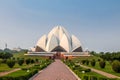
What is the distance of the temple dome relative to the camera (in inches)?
2771

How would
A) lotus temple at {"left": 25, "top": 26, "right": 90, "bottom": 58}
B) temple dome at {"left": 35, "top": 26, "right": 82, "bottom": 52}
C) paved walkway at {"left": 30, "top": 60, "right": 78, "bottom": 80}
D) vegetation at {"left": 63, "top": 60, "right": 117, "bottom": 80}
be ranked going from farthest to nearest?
temple dome at {"left": 35, "top": 26, "right": 82, "bottom": 52}, lotus temple at {"left": 25, "top": 26, "right": 90, "bottom": 58}, paved walkway at {"left": 30, "top": 60, "right": 78, "bottom": 80}, vegetation at {"left": 63, "top": 60, "right": 117, "bottom": 80}

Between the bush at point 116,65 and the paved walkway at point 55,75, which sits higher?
the bush at point 116,65

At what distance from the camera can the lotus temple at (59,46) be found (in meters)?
68.4

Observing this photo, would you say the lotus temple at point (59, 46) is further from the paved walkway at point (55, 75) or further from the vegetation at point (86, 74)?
the paved walkway at point (55, 75)

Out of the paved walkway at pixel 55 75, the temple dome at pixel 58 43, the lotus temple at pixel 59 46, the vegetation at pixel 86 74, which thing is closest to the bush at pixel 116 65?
the vegetation at pixel 86 74

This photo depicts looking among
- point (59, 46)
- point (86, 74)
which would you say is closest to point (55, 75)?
point (86, 74)

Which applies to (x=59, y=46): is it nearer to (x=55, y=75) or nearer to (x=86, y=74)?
(x=55, y=75)

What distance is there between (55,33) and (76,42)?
7.43 m

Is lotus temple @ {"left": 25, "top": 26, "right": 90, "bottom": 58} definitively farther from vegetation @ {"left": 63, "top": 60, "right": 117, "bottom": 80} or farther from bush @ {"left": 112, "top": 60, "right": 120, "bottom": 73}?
bush @ {"left": 112, "top": 60, "right": 120, "bottom": 73}

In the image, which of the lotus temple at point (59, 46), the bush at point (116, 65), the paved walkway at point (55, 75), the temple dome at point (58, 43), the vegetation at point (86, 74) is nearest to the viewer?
the vegetation at point (86, 74)

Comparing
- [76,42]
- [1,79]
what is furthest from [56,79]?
[76,42]

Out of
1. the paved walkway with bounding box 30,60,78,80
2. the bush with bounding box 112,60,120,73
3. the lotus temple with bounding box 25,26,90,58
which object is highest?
the lotus temple with bounding box 25,26,90,58

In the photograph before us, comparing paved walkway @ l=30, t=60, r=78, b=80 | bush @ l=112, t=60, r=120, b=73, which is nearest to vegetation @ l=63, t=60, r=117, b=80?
paved walkway @ l=30, t=60, r=78, b=80

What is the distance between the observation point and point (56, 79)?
1598 centimetres
